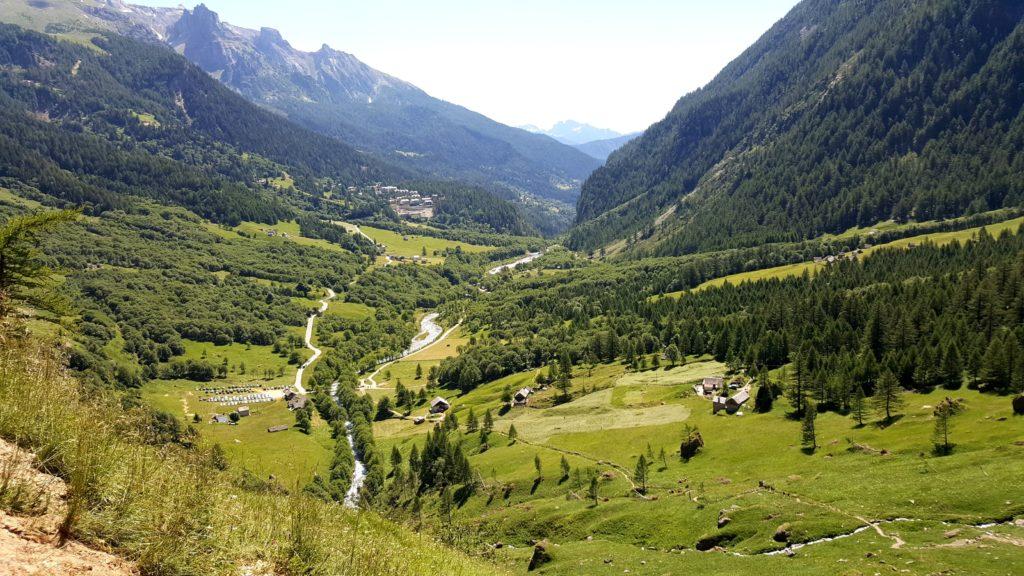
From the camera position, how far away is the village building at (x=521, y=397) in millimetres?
129500

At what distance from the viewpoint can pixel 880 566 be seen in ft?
135

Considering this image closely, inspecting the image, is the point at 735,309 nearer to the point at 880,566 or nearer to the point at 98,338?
the point at 880,566

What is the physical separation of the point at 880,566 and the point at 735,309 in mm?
130346

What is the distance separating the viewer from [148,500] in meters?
10.8

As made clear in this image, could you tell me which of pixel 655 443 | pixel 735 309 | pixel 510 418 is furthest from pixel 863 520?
pixel 735 309

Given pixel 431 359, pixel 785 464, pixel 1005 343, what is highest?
pixel 1005 343

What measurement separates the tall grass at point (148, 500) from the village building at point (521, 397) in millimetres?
115989

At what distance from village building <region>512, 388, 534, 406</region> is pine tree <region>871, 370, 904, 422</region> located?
71313 millimetres

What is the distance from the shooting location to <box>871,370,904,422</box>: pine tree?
239 ft

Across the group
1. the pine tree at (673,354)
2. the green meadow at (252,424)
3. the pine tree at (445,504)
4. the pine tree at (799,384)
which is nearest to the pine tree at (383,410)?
the green meadow at (252,424)

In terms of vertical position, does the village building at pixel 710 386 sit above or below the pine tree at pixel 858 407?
below

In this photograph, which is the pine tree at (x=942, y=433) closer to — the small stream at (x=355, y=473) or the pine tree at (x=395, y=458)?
the small stream at (x=355, y=473)

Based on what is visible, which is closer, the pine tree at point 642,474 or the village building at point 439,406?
the pine tree at point 642,474

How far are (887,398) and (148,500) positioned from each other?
278 feet
